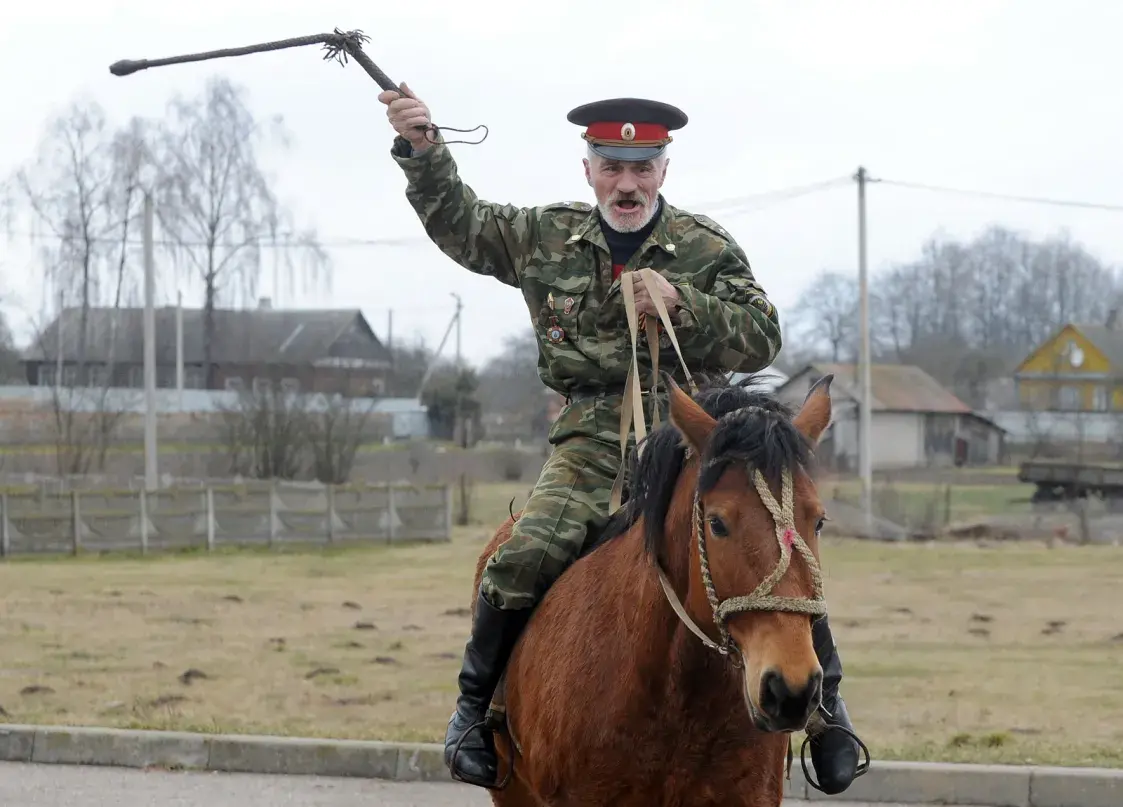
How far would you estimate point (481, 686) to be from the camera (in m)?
4.78

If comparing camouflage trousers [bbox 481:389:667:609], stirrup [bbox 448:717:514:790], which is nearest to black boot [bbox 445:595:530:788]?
stirrup [bbox 448:717:514:790]

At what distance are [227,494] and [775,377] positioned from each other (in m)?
21.8

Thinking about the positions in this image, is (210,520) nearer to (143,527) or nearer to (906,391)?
(143,527)

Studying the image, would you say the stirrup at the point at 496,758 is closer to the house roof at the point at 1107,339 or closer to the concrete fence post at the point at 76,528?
the concrete fence post at the point at 76,528

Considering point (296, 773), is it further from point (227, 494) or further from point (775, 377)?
point (227, 494)

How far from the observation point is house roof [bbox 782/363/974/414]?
66.5 meters

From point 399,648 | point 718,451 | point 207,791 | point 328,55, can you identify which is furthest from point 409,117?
point 399,648

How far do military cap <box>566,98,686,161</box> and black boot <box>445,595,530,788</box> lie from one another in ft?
5.30

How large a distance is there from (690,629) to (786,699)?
0.63m

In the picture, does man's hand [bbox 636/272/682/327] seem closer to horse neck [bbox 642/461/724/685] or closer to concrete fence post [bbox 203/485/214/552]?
horse neck [bbox 642/461/724/685]

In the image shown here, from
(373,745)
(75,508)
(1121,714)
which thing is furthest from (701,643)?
(75,508)

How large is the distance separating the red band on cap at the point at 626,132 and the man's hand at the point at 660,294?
62cm

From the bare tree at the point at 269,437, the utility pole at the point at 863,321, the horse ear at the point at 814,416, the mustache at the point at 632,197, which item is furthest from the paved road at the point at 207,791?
Result: the bare tree at the point at 269,437

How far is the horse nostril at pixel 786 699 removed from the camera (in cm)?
310
